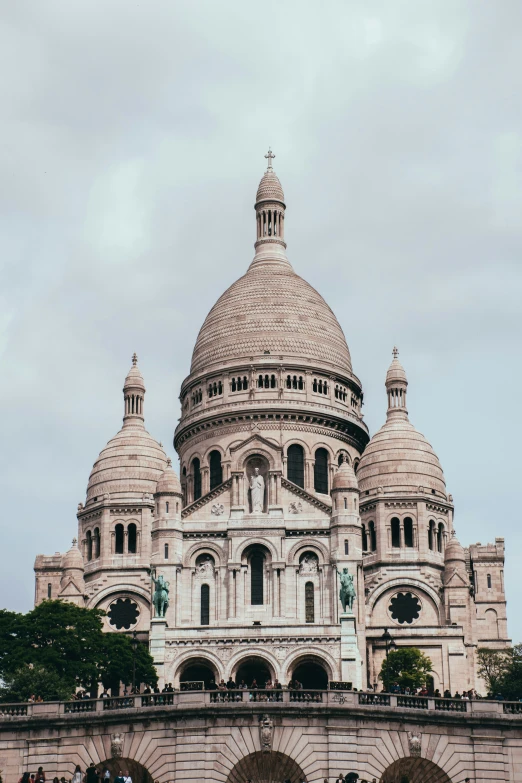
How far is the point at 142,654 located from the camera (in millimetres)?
95188

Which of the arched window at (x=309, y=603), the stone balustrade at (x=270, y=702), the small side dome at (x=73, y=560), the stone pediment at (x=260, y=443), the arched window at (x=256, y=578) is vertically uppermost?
the stone pediment at (x=260, y=443)

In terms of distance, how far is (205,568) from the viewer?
10469 centimetres

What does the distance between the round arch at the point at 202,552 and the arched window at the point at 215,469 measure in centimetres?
1126

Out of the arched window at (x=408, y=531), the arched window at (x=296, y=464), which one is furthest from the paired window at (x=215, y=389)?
the arched window at (x=408, y=531)

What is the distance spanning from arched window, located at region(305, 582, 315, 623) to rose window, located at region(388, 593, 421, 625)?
8865 mm

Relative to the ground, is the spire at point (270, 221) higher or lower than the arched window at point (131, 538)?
higher

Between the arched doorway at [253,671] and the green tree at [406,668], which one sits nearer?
the green tree at [406,668]

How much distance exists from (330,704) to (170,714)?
211 inches

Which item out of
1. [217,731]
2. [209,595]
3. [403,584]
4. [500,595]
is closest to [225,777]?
[217,731]

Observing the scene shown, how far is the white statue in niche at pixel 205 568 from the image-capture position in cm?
10438

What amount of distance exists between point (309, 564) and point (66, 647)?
19629 mm

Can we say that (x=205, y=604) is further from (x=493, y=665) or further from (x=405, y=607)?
(x=493, y=665)

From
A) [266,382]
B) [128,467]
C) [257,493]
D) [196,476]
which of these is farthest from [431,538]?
[128,467]

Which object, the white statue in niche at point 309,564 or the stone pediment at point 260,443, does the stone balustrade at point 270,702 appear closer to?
the white statue in niche at point 309,564
